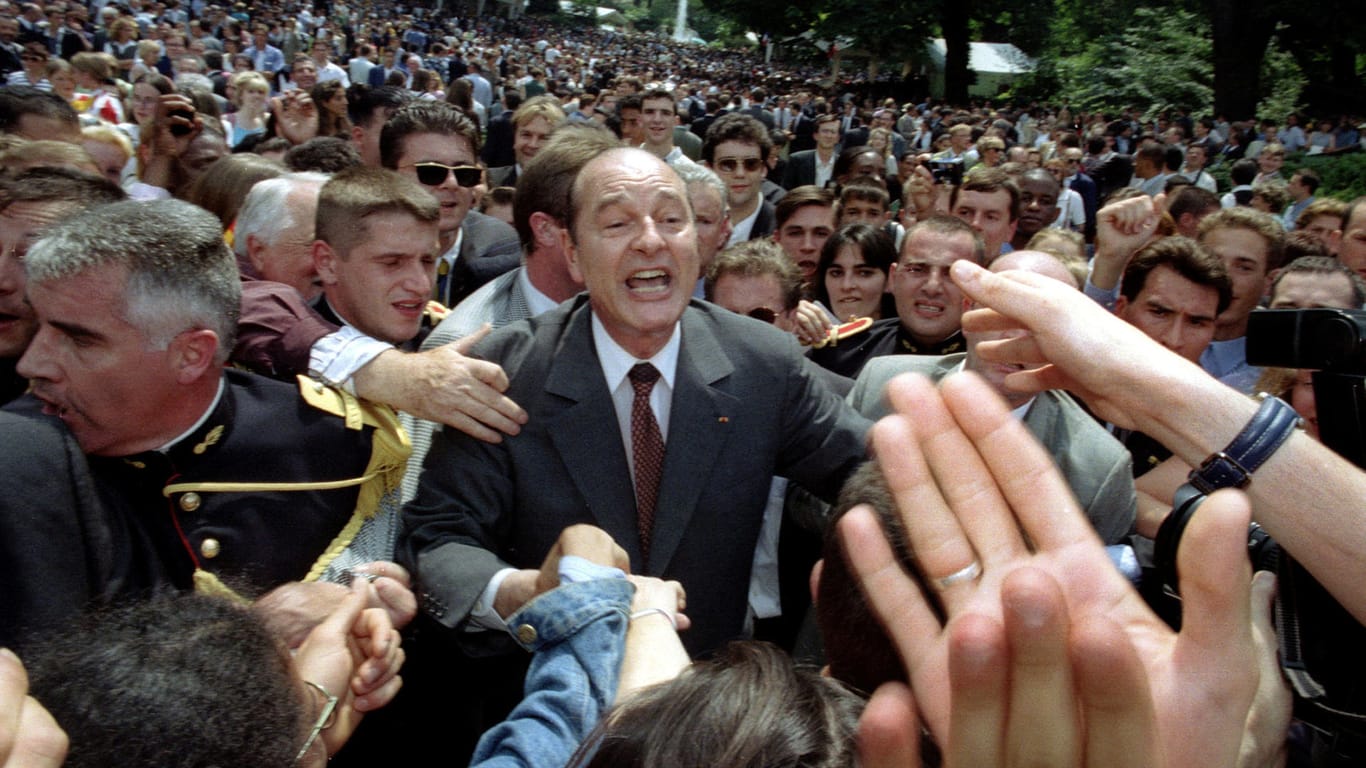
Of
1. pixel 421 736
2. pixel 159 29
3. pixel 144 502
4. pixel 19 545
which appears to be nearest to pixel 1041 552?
pixel 19 545

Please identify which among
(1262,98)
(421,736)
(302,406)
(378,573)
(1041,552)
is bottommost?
(421,736)

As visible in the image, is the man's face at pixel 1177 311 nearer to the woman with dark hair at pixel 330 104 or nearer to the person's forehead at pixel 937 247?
the person's forehead at pixel 937 247

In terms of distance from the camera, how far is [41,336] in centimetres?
168

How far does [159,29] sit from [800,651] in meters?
15.8

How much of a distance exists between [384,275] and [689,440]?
41.6 inches

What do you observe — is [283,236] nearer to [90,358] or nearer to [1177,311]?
[90,358]

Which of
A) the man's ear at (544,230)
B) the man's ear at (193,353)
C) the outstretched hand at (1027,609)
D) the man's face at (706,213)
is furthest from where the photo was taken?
the man's face at (706,213)

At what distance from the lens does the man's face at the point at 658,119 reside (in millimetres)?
7129

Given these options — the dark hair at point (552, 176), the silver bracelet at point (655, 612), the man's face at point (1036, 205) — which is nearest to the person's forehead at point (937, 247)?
the dark hair at point (552, 176)

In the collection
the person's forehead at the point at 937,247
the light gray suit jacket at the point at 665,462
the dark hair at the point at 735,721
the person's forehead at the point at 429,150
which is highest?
the person's forehead at the point at 429,150

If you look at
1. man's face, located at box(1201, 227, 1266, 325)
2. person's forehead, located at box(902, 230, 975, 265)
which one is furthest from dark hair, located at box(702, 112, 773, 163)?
man's face, located at box(1201, 227, 1266, 325)

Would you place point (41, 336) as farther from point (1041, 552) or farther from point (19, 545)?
point (1041, 552)

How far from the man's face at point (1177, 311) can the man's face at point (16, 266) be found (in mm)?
3424

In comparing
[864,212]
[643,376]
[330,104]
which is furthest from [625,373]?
[330,104]
